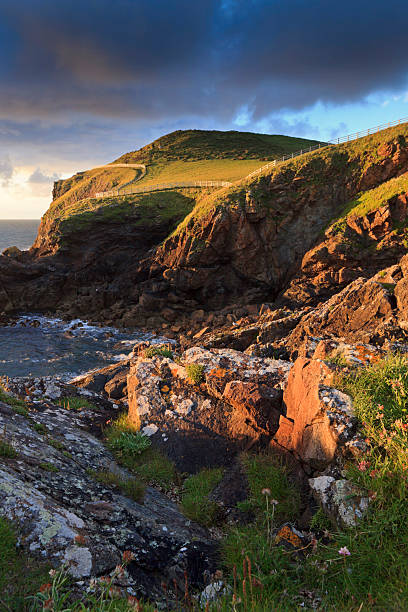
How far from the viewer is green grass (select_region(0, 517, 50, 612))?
263 cm

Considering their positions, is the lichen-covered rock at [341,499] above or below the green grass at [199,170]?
below

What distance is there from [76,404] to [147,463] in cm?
362

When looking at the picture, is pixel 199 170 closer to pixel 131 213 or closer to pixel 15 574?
pixel 131 213

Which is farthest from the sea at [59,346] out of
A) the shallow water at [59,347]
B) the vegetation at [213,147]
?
the vegetation at [213,147]

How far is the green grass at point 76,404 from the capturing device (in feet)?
29.6

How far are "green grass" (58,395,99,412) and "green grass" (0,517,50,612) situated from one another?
5.90 m

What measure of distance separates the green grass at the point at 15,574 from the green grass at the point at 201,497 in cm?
256

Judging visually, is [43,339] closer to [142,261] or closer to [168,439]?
[142,261]

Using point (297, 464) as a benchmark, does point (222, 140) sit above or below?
above

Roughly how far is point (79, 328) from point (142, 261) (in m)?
12.3

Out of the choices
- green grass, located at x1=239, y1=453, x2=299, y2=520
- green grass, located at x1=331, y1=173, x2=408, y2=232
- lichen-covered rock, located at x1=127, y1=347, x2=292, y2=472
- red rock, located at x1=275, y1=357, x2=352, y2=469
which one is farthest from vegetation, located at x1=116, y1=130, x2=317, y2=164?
green grass, located at x1=239, y1=453, x2=299, y2=520

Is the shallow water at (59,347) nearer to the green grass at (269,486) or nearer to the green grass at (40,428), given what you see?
the green grass at (40,428)

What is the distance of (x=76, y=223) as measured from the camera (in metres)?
46.6

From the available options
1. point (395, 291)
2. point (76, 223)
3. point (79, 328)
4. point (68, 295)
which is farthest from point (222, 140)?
point (395, 291)
